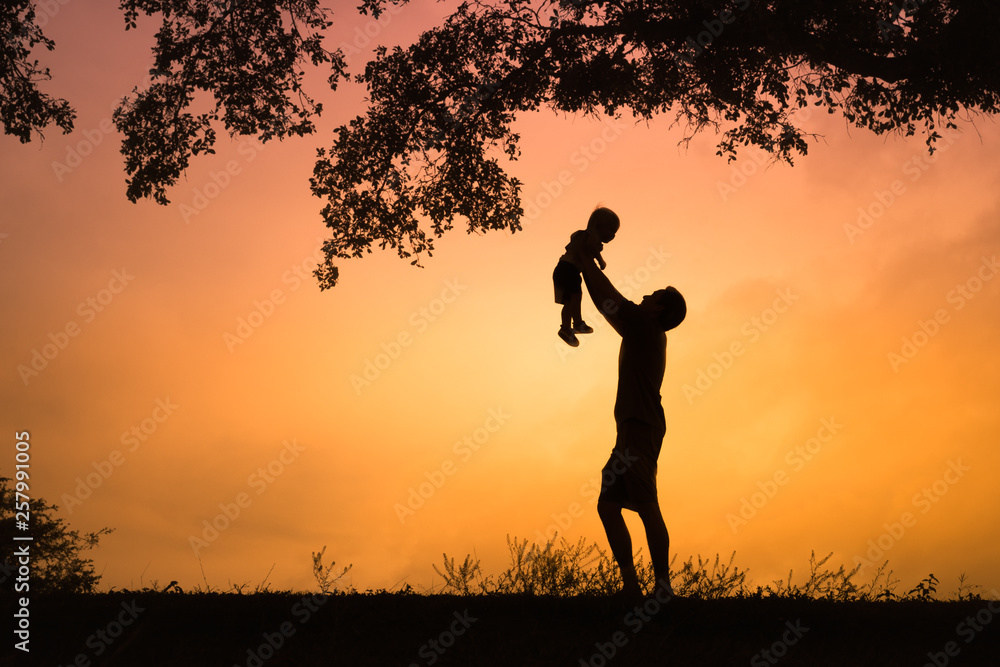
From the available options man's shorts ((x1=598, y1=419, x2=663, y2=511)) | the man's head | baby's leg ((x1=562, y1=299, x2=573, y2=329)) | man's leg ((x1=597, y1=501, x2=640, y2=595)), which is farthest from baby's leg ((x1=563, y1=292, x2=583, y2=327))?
man's leg ((x1=597, y1=501, x2=640, y2=595))

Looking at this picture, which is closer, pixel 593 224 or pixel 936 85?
pixel 593 224

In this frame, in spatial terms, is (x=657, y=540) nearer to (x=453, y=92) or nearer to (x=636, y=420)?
(x=636, y=420)

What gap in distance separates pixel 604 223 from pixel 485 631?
364 centimetres

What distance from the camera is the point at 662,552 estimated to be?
275 inches

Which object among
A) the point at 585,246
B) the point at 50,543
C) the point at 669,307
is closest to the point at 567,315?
the point at 585,246

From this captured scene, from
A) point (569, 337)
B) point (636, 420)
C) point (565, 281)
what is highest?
point (565, 281)

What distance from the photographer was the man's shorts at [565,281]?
7426 millimetres

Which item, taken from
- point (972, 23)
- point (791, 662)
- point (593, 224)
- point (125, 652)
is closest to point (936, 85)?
point (972, 23)

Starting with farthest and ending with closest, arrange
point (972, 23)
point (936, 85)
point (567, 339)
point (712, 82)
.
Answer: point (712, 82)
point (936, 85)
point (972, 23)
point (567, 339)

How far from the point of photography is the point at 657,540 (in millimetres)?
6949

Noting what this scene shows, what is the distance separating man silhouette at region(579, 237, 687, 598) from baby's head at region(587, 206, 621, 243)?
0.53 m

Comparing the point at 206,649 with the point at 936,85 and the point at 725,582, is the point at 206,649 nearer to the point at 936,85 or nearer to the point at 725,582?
the point at 725,582

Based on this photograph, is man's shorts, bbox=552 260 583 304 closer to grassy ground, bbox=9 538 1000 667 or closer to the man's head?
the man's head

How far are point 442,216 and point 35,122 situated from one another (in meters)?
6.71
